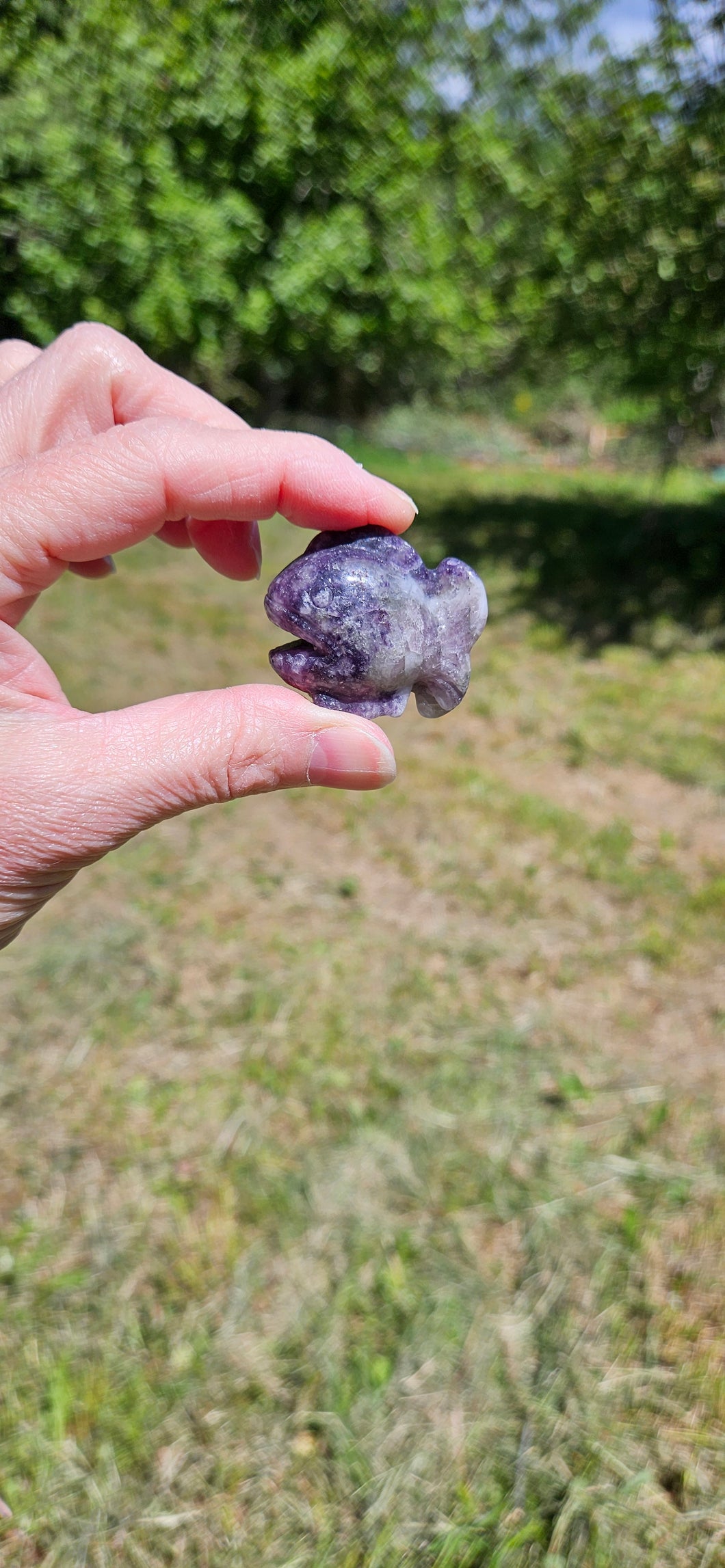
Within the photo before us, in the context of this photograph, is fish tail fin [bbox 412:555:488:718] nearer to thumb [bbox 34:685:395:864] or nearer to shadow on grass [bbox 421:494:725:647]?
thumb [bbox 34:685:395:864]

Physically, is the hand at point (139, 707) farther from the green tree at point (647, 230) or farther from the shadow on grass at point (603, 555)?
the green tree at point (647, 230)

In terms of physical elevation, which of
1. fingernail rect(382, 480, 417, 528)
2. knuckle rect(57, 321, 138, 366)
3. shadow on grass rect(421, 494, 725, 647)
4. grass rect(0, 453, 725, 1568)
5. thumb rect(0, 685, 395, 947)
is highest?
knuckle rect(57, 321, 138, 366)

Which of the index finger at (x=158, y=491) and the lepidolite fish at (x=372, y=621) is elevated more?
the index finger at (x=158, y=491)

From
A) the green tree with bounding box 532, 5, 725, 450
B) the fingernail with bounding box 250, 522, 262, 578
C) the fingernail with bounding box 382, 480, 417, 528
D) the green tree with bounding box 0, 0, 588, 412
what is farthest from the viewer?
the green tree with bounding box 0, 0, 588, 412

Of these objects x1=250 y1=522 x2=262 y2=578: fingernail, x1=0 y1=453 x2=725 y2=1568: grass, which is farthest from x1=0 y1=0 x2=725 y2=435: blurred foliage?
x1=250 y1=522 x2=262 y2=578: fingernail

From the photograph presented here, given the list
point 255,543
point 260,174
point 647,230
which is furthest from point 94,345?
point 260,174

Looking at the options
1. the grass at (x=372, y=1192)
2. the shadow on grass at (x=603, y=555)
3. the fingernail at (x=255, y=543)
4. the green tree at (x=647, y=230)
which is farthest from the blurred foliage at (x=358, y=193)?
the fingernail at (x=255, y=543)

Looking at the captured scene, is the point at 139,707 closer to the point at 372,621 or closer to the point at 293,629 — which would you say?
the point at 293,629

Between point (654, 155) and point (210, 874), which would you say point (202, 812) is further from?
point (654, 155)
